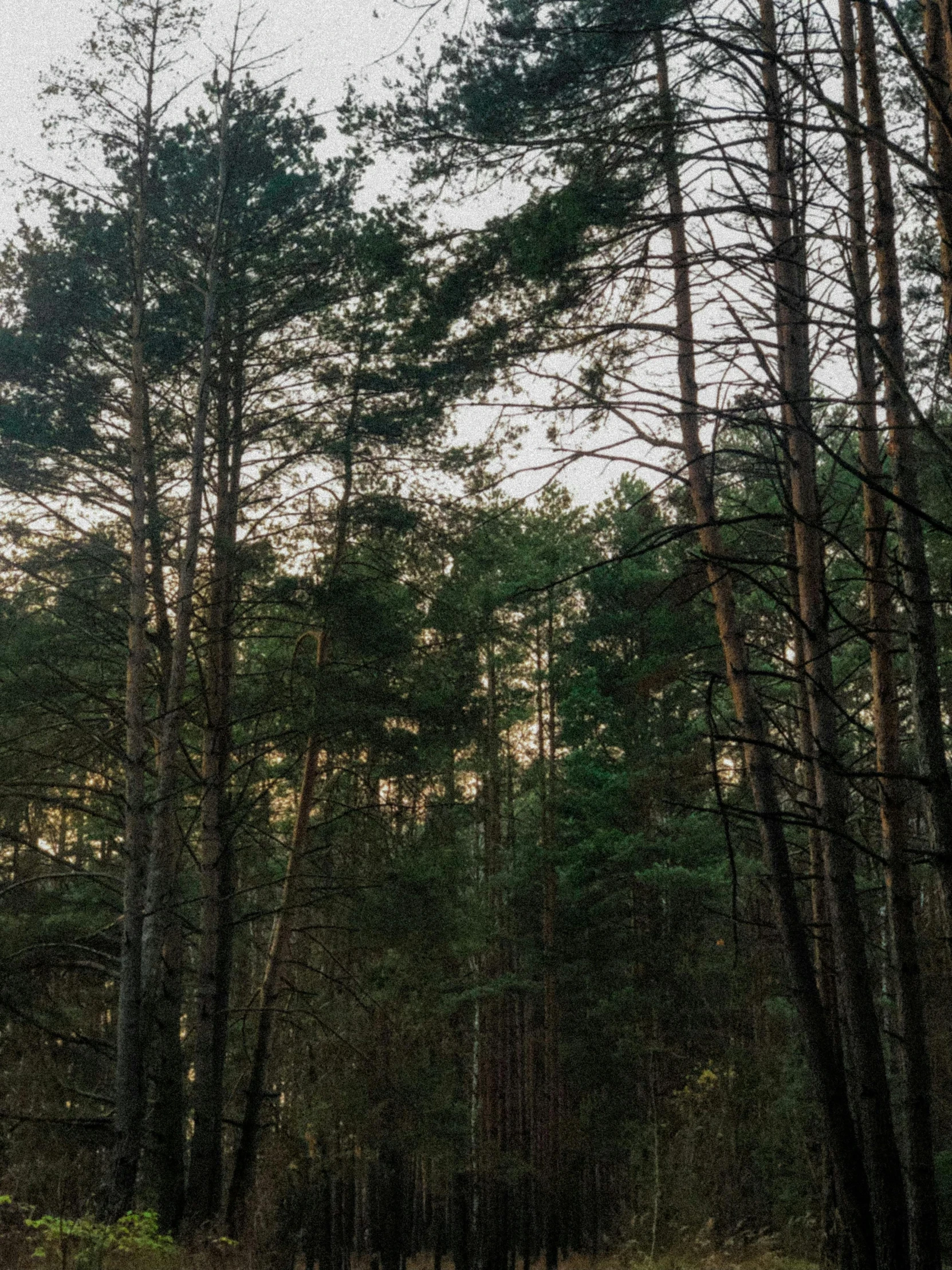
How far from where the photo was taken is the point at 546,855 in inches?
824

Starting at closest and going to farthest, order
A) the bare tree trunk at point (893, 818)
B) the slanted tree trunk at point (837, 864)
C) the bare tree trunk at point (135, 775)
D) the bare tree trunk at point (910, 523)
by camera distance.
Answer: the bare tree trunk at point (910, 523), the bare tree trunk at point (893, 818), the slanted tree trunk at point (837, 864), the bare tree trunk at point (135, 775)

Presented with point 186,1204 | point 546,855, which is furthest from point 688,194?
point 546,855

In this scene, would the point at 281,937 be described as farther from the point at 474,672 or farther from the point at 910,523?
the point at 910,523

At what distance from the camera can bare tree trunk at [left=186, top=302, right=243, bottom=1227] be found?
1091cm

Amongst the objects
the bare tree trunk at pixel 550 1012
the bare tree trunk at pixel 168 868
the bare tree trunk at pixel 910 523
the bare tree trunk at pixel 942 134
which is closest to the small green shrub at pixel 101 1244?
the bare tree trunk at pixel 168 868

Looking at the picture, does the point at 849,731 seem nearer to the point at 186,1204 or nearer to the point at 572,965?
the point at 572,965

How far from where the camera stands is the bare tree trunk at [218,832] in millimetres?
10914

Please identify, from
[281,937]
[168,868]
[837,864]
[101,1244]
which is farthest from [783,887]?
[281,937]

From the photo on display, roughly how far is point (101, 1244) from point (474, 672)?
791 cm

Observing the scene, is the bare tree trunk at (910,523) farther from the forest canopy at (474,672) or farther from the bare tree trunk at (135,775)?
the bare tree trunk at (135,775)

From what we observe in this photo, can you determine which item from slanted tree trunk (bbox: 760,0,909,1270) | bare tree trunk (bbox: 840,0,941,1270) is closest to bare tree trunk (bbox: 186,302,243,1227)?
slanted tree trunk (bbox: 760,0,909,1270)

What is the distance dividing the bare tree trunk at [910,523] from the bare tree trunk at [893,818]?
118 millimetres

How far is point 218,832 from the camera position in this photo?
38.9 ft

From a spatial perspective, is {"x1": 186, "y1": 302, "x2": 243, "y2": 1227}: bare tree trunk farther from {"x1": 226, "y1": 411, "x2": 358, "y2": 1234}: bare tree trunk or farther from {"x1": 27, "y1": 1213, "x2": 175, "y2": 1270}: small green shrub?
{"x1": 27, "y1": 1213, "x2": 175, "y2": 1270}: small green shrub
